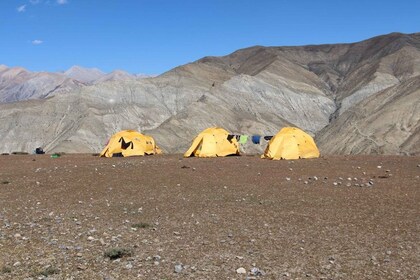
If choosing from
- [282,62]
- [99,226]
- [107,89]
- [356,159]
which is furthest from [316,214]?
[282,62]

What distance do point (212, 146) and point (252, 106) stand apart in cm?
5692

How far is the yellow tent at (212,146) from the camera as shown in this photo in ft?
109

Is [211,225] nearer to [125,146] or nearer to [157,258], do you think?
[157,258]

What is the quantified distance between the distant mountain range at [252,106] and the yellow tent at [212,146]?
93.6 feet

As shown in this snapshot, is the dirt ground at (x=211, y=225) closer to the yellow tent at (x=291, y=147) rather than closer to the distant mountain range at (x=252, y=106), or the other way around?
the yellow tent at (x=291, y=147)

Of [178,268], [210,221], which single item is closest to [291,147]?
[210,221]

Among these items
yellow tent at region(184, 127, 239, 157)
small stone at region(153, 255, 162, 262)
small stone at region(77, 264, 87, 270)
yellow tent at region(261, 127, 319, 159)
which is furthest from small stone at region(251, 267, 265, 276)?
yellow tent at region(184, 127, 239, 157)

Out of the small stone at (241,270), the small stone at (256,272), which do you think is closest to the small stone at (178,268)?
the small stone at (241,270)

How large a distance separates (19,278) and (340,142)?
60.3 metres

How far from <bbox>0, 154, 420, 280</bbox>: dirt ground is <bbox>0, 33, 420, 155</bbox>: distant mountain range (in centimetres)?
4010

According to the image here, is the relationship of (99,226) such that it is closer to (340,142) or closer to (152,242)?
(152,242)

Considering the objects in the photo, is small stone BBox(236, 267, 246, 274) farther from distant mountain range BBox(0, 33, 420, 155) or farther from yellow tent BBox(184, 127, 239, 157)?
distant mountain range BBox(0, 33, 420, 155)

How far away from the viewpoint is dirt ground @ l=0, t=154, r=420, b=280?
9117 millimetres

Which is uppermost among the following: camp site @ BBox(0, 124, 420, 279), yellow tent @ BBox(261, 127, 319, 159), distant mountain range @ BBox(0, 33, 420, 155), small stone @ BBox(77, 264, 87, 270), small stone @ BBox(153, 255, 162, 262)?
distant mountain range @ BBox(0, 33, 420, 155)
